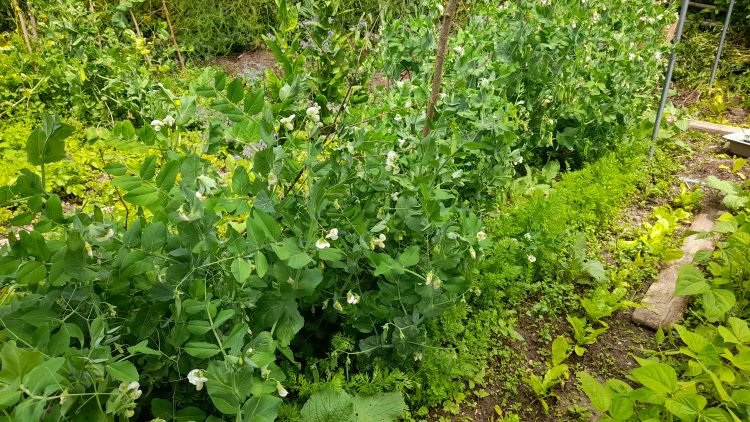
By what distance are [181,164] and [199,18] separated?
20.1 ft

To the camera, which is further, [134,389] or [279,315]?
Result: [279,315]

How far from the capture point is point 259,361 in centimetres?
136

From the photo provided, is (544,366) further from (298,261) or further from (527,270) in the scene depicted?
(298,261)

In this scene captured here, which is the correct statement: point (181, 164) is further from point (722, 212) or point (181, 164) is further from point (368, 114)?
point (722, 212)

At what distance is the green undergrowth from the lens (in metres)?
2.22

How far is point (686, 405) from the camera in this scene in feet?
5.93

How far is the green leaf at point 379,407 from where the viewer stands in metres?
1.84

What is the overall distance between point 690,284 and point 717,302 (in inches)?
5.1

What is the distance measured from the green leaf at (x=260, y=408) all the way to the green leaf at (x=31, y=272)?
636 millimetres

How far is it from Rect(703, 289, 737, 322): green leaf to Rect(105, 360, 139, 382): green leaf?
2.33 m

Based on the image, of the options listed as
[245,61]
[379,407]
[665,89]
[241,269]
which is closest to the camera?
[241,269]

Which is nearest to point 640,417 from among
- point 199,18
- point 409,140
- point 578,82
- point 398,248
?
point 398,248

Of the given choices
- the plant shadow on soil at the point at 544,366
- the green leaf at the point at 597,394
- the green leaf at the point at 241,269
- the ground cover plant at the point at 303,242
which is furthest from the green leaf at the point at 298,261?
the green leaf at the point at 597,394

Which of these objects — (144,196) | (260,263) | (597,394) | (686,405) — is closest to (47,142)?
(144,196)
